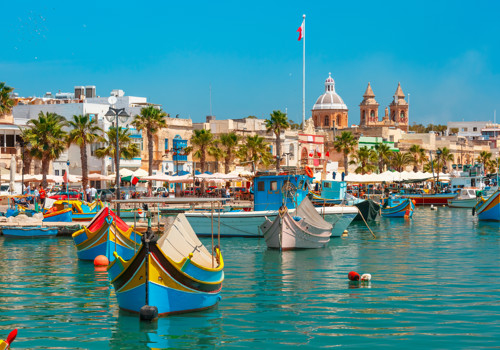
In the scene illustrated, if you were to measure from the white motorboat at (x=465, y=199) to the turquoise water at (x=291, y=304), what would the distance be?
4116cm

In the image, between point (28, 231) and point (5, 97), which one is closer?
point (28, 231)

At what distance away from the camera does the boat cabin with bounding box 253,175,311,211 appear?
3741cm

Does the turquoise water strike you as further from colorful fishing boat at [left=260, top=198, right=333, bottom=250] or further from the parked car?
the parked car

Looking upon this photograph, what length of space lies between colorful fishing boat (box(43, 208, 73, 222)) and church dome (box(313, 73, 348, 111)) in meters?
99.2

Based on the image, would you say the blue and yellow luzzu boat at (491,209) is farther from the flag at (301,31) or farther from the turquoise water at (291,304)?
the flag at (301,31)

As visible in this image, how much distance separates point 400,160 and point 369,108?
2004 inches

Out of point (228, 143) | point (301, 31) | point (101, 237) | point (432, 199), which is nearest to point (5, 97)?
point (228, 143)

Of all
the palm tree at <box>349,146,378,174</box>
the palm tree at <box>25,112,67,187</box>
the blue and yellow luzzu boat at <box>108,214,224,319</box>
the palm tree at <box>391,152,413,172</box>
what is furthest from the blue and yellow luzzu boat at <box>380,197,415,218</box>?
the palm tree at <box>391,152,413,172</box>

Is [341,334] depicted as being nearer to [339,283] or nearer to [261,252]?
[339,283]

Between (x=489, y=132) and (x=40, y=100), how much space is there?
12699cm

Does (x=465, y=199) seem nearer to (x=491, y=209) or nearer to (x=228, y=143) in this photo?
(x=491, y=209)

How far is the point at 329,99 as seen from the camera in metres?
138

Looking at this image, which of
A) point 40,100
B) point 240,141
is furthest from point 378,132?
point 40,100

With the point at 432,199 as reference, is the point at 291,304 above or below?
below
